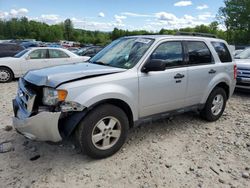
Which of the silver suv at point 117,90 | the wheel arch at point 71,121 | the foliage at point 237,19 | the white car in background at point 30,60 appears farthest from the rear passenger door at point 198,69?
the foliage at point 237,19

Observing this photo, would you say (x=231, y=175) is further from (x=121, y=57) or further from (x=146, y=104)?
(x=121, y=57)

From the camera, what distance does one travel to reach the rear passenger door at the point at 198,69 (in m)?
4.67

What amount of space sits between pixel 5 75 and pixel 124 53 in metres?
7.17

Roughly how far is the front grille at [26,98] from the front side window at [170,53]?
1939mm

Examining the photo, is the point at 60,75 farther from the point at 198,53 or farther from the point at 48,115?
the point at 198,53

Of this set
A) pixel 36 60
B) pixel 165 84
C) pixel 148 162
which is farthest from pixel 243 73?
pixel 36 60

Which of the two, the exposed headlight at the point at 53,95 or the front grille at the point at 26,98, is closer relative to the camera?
the exposed headlight at the point at 53,95

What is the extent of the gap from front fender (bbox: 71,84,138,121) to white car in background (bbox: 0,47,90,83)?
7456 millimetres

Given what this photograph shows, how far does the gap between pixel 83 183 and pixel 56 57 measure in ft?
27.4

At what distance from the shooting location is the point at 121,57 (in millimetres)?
4273

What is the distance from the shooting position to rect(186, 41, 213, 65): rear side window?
471cm

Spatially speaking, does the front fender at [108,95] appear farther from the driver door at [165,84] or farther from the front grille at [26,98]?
the front grille at [26,98]

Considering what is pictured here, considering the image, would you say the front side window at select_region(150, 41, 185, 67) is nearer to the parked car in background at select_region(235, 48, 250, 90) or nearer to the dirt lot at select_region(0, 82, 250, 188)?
the dirt lot at select_region(0, 82, 250, 188)

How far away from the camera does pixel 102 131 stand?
3.63 meters
